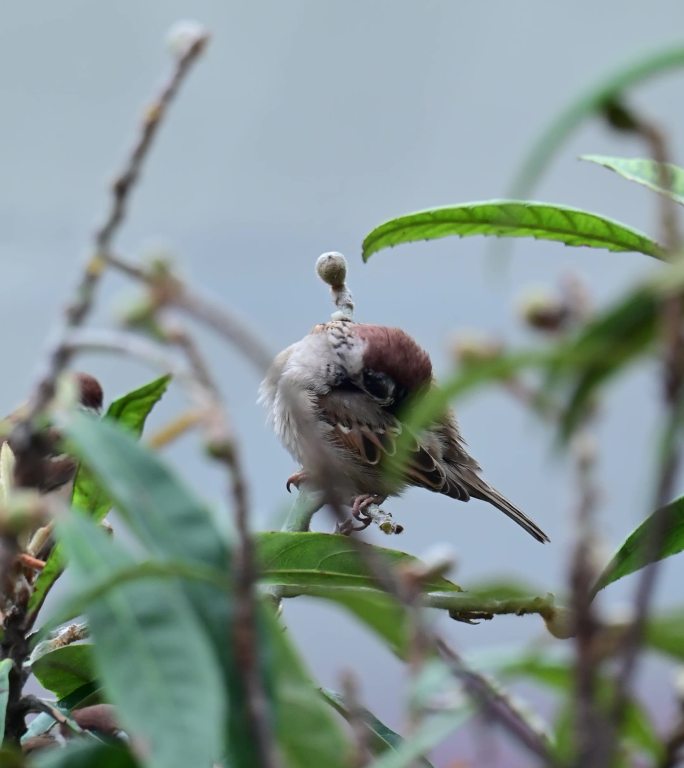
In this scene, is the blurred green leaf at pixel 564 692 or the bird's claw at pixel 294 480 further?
the bird's claw at pixel 294 480

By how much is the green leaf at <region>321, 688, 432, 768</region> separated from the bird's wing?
1653 millimetres

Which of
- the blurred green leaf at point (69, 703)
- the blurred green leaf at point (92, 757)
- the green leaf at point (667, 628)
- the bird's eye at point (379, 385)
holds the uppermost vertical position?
the green leaf at point (667, 628)

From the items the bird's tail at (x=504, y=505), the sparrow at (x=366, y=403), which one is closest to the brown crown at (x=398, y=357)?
the sparrow at (x=366, y=403)

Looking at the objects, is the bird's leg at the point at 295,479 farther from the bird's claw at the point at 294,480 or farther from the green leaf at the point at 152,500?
the green leaf at the point at 152,500

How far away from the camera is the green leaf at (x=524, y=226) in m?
0.87

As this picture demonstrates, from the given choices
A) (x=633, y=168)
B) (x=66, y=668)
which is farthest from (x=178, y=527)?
(x=633, y=168)

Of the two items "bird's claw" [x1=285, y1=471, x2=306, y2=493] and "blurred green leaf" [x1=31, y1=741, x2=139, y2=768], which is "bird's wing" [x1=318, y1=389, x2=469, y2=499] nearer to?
"bird's claw" [x1=285, y1=471, x2=306, y2=493]

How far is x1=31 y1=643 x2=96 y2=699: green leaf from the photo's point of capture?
849 millimetres

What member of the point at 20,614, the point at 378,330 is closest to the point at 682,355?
the point at 20,614

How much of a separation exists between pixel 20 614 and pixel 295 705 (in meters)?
0.46

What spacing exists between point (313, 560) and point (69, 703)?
0.70 ft

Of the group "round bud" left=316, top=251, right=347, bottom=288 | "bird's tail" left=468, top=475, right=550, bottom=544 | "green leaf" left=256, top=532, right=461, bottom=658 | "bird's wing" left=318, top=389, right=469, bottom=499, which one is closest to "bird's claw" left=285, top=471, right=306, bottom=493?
"bird's wing" left=318, top=389, right=469, bottom=499

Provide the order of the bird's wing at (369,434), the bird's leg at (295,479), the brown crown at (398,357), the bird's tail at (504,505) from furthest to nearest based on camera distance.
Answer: the bird's tail at (504,505) < the bird's wing at (369,434) < the brown crown at (398,357) < the bird's leg at (295,479)

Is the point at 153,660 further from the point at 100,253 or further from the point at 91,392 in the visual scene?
the point at 91,392
